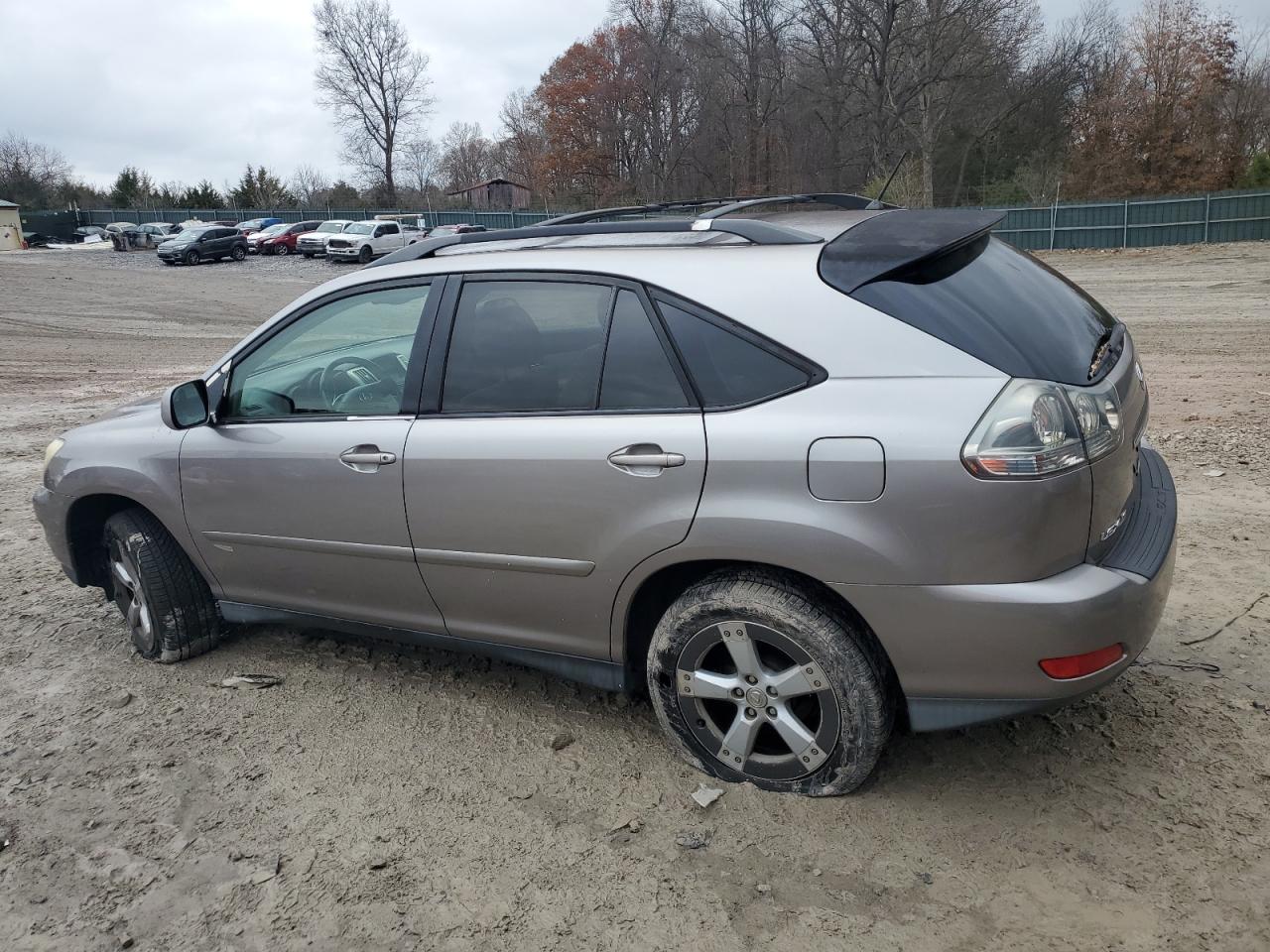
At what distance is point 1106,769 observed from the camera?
3.19 m

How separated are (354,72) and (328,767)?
73.5m

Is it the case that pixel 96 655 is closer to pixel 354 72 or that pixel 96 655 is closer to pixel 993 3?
pixel 993 3

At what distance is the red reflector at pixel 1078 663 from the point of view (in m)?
2.67

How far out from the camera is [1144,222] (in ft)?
105

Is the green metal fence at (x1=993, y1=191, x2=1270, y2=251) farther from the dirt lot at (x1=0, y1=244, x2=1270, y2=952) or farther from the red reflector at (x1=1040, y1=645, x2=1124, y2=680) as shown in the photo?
the red reflector at (x1=1040, y1=645, x2=1124, y2=680)

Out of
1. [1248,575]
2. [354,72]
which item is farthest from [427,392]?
[354,72]

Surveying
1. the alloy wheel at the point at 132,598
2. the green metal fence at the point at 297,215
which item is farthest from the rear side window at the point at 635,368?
the green metal fence at the point at 297,215

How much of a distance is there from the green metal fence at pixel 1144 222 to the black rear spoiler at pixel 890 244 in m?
30.1

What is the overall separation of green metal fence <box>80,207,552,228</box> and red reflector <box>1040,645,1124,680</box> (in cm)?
4549

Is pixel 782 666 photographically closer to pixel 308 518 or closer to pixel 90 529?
pixel 308 518

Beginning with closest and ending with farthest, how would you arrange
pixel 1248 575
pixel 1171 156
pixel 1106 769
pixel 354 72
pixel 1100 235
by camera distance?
pixel 1106 769, pixel 1248 575, pixel 1100 235, pixel 1171 156, pixel 354 72

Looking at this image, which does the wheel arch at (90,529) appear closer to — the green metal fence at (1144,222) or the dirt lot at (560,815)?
the dirt lot at (560,815)

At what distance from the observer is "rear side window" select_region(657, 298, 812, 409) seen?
2920mm

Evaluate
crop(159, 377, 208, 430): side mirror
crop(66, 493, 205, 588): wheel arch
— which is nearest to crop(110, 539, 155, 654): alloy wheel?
crop(66, 493, 205, 588): wheel arch
